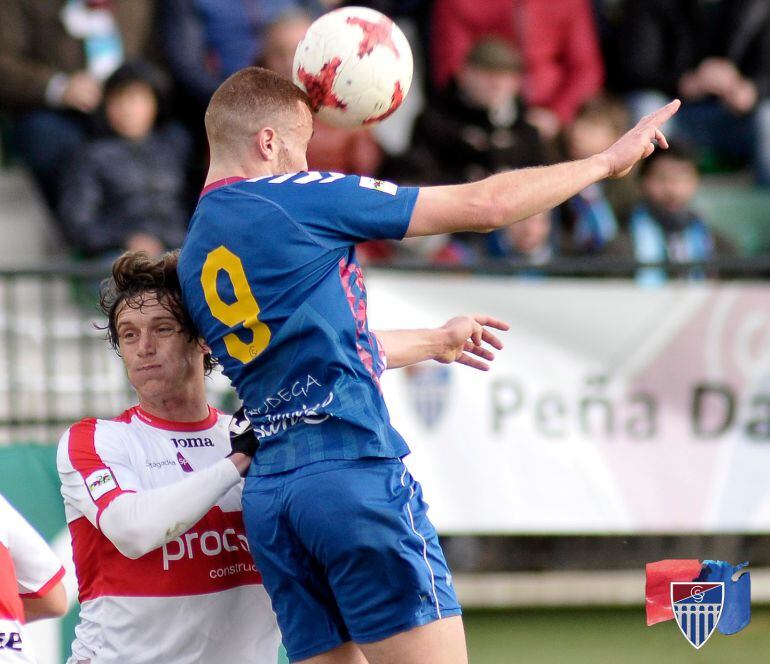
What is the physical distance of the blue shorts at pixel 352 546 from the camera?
3.54 m

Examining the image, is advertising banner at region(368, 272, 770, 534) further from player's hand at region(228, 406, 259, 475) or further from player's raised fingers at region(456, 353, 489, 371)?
player's hand at region(228, 406, 259, 475)

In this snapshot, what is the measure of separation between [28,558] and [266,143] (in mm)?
1336

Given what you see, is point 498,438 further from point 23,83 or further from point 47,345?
point 23,83

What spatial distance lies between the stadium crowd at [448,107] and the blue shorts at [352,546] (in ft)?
12.2

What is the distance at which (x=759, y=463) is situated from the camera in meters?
7.15

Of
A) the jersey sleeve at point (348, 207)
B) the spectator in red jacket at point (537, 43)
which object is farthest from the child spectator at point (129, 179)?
the jersey sleeve at point (348, 207)

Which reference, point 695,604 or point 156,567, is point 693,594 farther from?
point 156,567

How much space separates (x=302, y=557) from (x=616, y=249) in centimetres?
476

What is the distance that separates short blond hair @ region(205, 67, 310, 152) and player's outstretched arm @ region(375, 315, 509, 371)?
2.24 feet

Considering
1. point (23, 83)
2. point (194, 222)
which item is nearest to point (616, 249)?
point (23, 83)

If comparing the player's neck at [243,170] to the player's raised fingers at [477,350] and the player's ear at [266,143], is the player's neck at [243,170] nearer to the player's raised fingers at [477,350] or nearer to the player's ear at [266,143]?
the player's ear at [266,143]

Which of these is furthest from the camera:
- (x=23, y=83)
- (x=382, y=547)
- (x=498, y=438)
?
(x=23, y=83)

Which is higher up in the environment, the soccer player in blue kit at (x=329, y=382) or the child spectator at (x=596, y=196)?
the child spectator at (x=596, y=196)

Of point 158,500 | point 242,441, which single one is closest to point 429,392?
point 242,441
